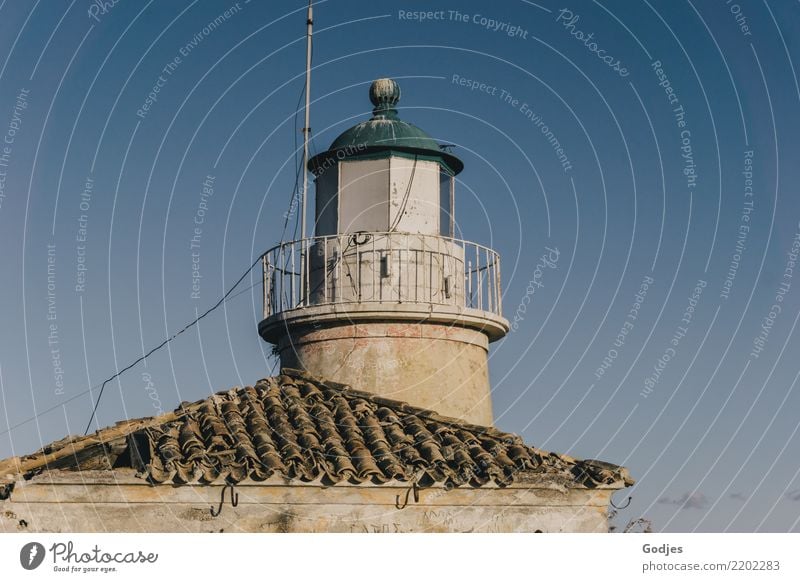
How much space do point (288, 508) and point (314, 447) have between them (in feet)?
3.64

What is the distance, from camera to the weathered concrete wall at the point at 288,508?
1317cm

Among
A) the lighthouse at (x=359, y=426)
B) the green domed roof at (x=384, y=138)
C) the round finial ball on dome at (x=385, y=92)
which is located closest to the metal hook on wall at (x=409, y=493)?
the lighthouse at (x=359, y=426)

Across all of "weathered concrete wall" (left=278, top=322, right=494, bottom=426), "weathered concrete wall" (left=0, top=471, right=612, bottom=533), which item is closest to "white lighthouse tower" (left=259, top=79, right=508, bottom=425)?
"weathered concrete wall" (left=278, top=322, right=494, bottom=426)

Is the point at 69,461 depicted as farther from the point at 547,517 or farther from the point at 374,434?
the point at 547,517

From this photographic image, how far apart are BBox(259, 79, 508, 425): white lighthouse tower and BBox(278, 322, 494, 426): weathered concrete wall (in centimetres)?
1

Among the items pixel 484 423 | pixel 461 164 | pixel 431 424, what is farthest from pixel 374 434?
pixel 461 164

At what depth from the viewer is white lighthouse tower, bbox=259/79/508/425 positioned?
61.6 feet

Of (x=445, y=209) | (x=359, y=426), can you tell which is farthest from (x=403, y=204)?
(x=359, y=426)

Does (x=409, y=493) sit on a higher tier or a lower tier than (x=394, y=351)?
lower

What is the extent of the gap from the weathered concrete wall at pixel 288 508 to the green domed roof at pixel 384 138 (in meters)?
6.99

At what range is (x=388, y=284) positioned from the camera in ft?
62.3

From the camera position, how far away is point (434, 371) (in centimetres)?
1895

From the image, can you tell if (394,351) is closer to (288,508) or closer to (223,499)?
(288,508)

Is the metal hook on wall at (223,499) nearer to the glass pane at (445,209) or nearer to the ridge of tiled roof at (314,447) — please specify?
the ridge of tiled roof at (314,447)
